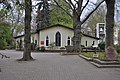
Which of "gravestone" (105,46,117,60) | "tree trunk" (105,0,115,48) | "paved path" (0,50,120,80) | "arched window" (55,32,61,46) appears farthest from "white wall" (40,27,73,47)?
"paved path" (0,50,120,80)

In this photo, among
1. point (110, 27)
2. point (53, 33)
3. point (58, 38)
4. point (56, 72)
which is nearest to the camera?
point (56, 72)

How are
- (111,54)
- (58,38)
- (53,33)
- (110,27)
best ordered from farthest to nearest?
(58,38) < (53,33) < (110,27) < (111,54)

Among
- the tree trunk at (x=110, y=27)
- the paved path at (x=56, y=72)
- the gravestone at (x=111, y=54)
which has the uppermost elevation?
the tree trunk at (x=110, y=27)

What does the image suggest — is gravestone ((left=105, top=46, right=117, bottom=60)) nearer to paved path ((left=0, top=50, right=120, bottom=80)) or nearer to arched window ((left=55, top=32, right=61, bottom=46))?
paved path ((left=0, top=50, right=120, bottom=80))

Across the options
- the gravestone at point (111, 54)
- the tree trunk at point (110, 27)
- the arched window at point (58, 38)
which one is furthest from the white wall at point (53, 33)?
the gravestone at point (111, 54)

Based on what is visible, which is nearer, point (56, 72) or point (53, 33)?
point (56, 72)

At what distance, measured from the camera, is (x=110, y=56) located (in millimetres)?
19812

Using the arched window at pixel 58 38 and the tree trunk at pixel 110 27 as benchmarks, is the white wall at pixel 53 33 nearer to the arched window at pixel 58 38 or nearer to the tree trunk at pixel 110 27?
the arched window at pixel 58 38

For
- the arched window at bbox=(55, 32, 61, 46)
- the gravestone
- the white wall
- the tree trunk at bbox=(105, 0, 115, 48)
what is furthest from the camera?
the arched window at bbox=(55, 32, 61, 46)

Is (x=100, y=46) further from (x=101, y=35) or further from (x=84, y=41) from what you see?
(x=101, y=35)

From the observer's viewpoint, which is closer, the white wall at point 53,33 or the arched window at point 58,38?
the white wall at point 53,33

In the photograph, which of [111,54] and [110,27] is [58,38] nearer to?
[110,27]

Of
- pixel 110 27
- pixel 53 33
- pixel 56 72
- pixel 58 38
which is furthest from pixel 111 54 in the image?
pixel 58 38

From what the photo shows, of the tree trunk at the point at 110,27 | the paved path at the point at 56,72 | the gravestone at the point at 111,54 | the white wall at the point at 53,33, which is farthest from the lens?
the white wall at the point at 53,33
